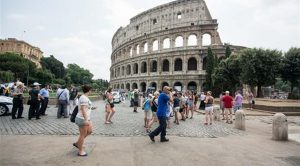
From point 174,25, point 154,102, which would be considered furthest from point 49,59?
point 154,102

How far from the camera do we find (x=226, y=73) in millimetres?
35312

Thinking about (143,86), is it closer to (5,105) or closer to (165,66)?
(165,66)

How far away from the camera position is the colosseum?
3884 centimetres

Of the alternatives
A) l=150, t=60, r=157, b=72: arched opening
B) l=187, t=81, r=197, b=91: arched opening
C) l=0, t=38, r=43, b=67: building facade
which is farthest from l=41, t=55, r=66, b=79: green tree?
l=187, t=81, r=197, b=91: arched opening

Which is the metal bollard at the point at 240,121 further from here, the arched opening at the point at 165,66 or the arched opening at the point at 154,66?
the arched opening at the point at 154,66

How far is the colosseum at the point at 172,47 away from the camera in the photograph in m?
38.8

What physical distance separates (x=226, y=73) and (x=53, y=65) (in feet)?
202

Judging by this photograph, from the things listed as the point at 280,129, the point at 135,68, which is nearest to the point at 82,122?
the point at 280,129

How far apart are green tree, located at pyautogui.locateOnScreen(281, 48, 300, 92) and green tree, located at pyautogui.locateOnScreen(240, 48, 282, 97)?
4.12 ft

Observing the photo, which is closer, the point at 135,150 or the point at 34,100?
the point at 135,150

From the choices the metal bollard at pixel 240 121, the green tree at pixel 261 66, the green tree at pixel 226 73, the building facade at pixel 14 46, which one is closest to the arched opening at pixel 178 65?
the green tree at pixel 226 73

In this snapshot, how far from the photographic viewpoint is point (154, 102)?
8.82 m

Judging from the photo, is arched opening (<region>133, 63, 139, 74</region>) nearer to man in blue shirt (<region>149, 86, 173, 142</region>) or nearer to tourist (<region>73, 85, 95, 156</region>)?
man in blue shirt (<region>149, 86, 173, 142</region>)

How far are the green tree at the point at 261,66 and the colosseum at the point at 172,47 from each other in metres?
9.10
